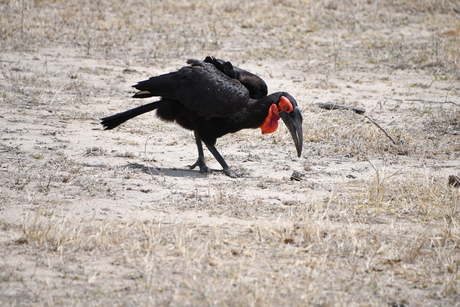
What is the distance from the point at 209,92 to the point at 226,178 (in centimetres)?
90

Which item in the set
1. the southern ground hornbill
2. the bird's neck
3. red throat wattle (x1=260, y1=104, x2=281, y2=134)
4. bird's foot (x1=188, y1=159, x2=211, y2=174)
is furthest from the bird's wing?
bird's foot (x1=188, y1=159, x2=211, y2=174)

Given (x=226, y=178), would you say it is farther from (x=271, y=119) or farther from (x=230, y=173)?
(x=271, y=119)

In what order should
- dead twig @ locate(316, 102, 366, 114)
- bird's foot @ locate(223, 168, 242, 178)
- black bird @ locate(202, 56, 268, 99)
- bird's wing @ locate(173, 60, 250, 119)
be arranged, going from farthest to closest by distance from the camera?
1. dead twig @ locate(316, 102, 366, 114)
2. black bird @ locate(202, 56, 268, 99)
3. bird's foot @ locate(223, 168, 242, 178)
4. bird's wing @ locate(173, 60, 250, 119)

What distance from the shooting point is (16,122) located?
23.0 ft

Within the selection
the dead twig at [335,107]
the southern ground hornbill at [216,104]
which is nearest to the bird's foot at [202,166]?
the southern ground hornbill at [216,104]

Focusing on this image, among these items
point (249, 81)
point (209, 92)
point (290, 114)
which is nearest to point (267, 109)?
point (290, 114)

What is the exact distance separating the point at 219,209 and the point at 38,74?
5341mm

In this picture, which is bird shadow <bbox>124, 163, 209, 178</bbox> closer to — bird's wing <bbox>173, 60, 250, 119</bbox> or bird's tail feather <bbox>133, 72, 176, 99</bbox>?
bird's wing <bbox>173, 60, 250, 119</bbox>

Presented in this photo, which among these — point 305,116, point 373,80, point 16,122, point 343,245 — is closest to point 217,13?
point 373,80

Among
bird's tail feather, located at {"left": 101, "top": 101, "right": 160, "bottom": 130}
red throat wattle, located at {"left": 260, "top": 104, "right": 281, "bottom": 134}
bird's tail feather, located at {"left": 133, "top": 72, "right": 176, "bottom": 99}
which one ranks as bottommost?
bird's tail feather, located at {"left": 101, "top": 101, "right": 160, "bottom": 130}

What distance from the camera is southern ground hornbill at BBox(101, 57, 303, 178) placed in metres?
5.76

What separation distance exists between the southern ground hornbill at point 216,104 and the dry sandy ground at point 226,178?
48 centimetres

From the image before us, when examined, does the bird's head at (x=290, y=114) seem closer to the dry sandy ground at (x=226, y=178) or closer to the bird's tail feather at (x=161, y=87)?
the dry sandy ground at (x=226, y=178)

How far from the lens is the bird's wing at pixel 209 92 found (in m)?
5.73
